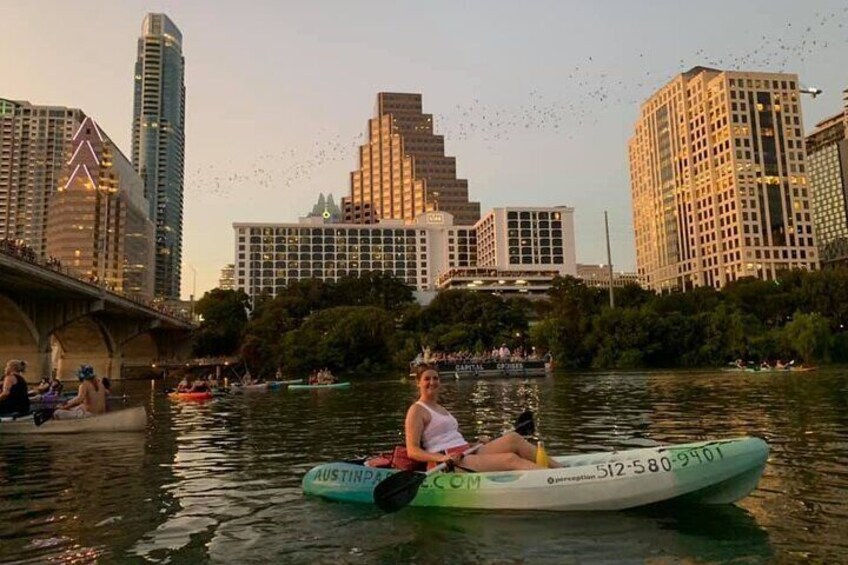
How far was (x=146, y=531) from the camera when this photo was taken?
9.05m

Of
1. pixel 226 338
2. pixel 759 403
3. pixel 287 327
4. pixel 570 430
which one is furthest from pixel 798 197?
pixel 570 430

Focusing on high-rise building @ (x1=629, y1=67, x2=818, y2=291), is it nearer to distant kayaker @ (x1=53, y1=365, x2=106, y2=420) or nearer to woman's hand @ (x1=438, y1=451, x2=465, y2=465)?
distant kayaker @ (x1=53, y1=365, x2=106, y2=420)

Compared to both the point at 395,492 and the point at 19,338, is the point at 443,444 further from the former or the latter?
the point at 19,338

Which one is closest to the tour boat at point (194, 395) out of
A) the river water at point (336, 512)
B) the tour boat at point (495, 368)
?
the river water at point (336, 512)

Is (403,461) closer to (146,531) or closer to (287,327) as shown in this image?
(146,531)

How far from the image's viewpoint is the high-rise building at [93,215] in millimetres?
171625

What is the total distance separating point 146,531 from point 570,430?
45.1 ft


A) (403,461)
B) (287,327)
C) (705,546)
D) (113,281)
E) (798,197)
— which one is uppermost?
(798,197)

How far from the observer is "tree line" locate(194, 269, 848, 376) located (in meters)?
76.6

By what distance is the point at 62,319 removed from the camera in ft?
202

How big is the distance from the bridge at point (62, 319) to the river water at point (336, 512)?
33457 mm

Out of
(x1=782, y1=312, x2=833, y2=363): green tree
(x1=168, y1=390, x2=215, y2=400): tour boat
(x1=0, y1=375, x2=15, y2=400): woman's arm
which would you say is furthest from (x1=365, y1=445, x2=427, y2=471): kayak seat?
(x1=782, y1=312, x2=833, y2=363): green tree

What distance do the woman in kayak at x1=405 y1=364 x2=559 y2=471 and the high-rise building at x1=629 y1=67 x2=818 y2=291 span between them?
467ft

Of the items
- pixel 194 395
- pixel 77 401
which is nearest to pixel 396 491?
pixel 77 401
